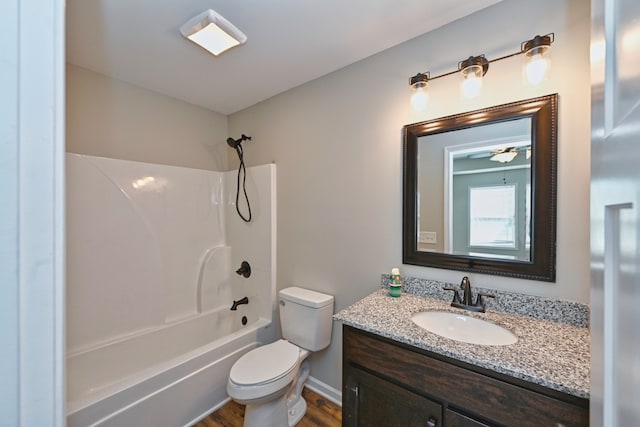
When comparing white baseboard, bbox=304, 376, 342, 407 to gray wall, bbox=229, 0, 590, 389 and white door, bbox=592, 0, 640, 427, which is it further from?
white door, bbox=592, 0, 640, 427

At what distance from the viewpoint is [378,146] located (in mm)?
1709

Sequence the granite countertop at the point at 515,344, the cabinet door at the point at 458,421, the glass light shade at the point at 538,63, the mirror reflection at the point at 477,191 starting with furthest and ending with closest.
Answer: the mirror reflection at the point at 477,191 → the glass light shade at the point at 538,63 → the cabinet door at the point at 458,421 → the granite countertop at the point at 515,344

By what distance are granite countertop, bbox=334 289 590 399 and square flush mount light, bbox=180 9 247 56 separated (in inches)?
65.1

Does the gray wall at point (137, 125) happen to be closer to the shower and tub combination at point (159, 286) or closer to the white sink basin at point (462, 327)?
the shower and tub combination at point (159, 286)

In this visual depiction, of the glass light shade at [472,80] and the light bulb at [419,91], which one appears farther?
the light bulb at [419,91]

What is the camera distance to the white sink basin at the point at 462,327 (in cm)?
119

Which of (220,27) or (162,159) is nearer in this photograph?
(220,27)

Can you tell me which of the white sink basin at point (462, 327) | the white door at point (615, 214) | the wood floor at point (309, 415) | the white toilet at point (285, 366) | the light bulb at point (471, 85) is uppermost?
the light bulb at point (471, 85)

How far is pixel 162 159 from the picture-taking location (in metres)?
2.34

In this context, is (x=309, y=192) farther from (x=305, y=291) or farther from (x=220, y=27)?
(x=220, y=27)

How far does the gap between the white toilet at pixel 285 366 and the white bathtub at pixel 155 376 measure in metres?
0.32

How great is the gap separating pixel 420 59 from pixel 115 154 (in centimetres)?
233

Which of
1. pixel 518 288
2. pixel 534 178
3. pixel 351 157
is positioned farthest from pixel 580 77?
pixel 351 157


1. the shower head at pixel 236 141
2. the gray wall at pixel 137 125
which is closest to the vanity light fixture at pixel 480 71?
the shower head at pixel 236 141
